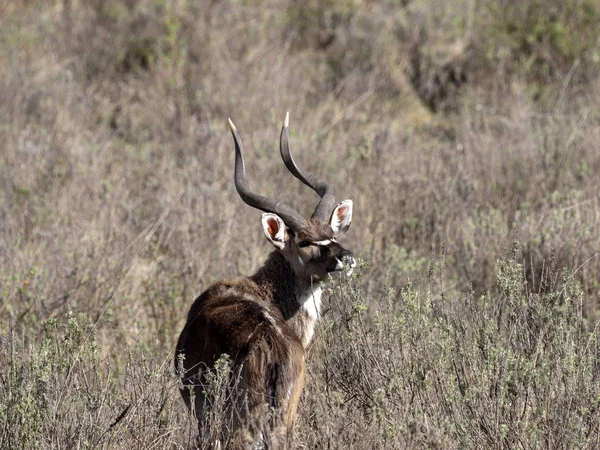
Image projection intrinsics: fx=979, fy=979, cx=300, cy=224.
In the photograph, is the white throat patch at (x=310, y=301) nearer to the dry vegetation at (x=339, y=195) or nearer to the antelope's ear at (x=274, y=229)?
the dry vegetation at (x=339, y=195)

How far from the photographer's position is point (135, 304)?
7781 millimetres

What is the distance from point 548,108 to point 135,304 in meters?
5.64

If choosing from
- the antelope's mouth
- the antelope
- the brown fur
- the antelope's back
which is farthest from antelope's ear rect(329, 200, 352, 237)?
the antelope's back

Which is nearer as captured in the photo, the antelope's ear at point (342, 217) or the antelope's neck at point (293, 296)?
the antelope's neck at point (293, 296)

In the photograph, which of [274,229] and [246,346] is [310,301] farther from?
[246,346]

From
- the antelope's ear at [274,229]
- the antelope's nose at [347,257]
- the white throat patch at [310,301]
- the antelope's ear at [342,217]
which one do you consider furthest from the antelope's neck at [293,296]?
the antelope's ear at [342,217]

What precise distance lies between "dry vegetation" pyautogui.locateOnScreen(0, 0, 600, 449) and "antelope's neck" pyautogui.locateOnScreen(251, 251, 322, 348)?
0.22m

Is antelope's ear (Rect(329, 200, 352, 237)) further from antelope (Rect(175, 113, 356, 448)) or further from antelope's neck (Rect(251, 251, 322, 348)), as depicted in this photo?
antelope's neck (Rect(251, 251, 322, 348))

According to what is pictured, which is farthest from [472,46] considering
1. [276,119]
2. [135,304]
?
[135,304]

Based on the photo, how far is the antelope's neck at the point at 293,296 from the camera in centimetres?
632

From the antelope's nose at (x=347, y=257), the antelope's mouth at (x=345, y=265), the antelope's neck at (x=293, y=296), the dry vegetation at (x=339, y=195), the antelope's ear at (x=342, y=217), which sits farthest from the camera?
the antelope's ear at (x=342, y=217)

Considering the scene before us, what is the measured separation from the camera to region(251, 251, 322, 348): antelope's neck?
632 cm

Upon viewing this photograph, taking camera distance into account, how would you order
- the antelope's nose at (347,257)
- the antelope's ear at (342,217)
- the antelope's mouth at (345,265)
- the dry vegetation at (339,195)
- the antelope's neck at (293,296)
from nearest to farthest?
the dry vegetation at (339,195) < the antelope's mouth at (345,265) < the antelope's nose at (347,257) < the antelope's neck at (293,296) < the antelope's ear at (342,217)

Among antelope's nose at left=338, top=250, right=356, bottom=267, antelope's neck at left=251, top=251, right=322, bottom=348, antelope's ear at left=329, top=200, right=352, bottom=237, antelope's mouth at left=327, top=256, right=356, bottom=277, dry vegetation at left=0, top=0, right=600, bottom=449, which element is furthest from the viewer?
antelope's ear at left=329, top=200, right=352, bottom=237
